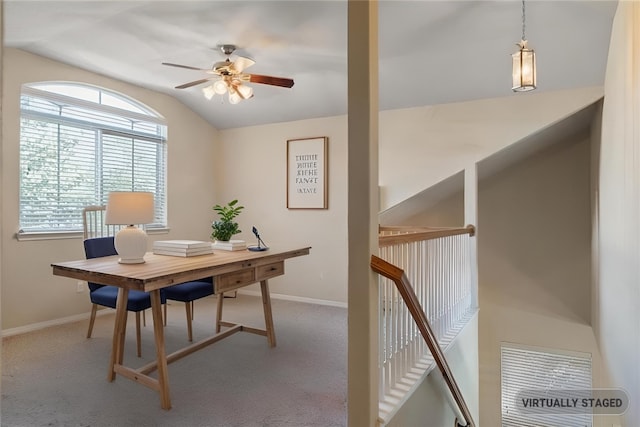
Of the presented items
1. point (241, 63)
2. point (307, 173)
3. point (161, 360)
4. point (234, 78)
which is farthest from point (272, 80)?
point (161, 360)

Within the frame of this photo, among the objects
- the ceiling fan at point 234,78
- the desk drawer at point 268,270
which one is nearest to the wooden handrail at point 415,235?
the desk drawer at point 268,270

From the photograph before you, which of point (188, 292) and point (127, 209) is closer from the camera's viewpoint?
point (127, 209)

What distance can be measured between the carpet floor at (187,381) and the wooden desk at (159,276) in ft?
0.41

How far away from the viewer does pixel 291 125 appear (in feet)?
15.7

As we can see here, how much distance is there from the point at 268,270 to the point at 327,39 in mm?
1883

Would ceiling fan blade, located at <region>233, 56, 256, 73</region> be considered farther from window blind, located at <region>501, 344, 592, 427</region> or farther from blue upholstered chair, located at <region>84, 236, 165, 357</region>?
window blind, located at <region>501, 344, 592, 427</region>

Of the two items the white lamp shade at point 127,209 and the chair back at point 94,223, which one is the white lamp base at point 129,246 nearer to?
the white lamp shade at point 127,209

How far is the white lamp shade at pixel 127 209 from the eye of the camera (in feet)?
7.97

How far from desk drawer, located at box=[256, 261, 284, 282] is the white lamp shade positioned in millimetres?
869

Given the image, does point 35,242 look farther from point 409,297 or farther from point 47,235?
point 409,297

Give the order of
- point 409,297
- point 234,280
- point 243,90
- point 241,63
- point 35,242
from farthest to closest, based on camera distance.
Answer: point 35,242, point 243,90, point 241,63, point 234,280, point 409,297

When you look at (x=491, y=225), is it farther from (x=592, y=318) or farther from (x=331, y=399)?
(x=331, y=399)

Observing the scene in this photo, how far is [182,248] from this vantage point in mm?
2744

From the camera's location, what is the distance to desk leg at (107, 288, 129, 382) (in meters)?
2.43
